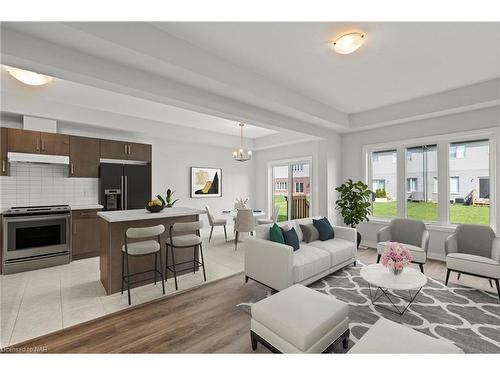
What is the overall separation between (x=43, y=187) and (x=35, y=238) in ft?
3.57

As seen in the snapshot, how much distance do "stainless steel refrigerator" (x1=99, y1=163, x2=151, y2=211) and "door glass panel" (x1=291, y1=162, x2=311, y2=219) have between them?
4212mm

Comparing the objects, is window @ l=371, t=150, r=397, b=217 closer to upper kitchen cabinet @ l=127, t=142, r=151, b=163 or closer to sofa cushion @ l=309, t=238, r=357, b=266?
sofa cushion @ l=309, t=238, r=357, b=266

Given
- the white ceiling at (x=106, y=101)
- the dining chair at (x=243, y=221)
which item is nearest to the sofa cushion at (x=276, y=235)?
the dining chair at (x=243, y=221)

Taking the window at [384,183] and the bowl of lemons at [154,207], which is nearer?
the bowl of lemons at [154,207]

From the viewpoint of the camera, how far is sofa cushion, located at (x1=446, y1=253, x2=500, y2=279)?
8.75 ft

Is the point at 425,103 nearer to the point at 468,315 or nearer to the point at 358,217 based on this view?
the point at 358,217

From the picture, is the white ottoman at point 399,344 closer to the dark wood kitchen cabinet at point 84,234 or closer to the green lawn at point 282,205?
the dark wood kitchen cabinet at point 84,234

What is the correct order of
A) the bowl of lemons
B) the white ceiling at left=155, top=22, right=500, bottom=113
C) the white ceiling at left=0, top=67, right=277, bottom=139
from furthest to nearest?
1. the white ceiling at left=0, top=67, right=277, bottom=139
2. the bowl of lemons
3. the white ceiling at left=155, top=22, right=500, bottom=113

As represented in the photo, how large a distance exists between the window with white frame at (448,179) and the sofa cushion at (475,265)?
60.8 inches

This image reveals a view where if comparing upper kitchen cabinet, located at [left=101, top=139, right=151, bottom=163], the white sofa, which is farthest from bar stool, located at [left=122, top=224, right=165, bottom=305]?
upper kitchen cabinet, located at [left=101, top=139, right=151, bottom=163]

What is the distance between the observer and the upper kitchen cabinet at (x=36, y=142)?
365 cm

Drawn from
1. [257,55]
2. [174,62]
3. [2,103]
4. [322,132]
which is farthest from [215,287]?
[2,103]
